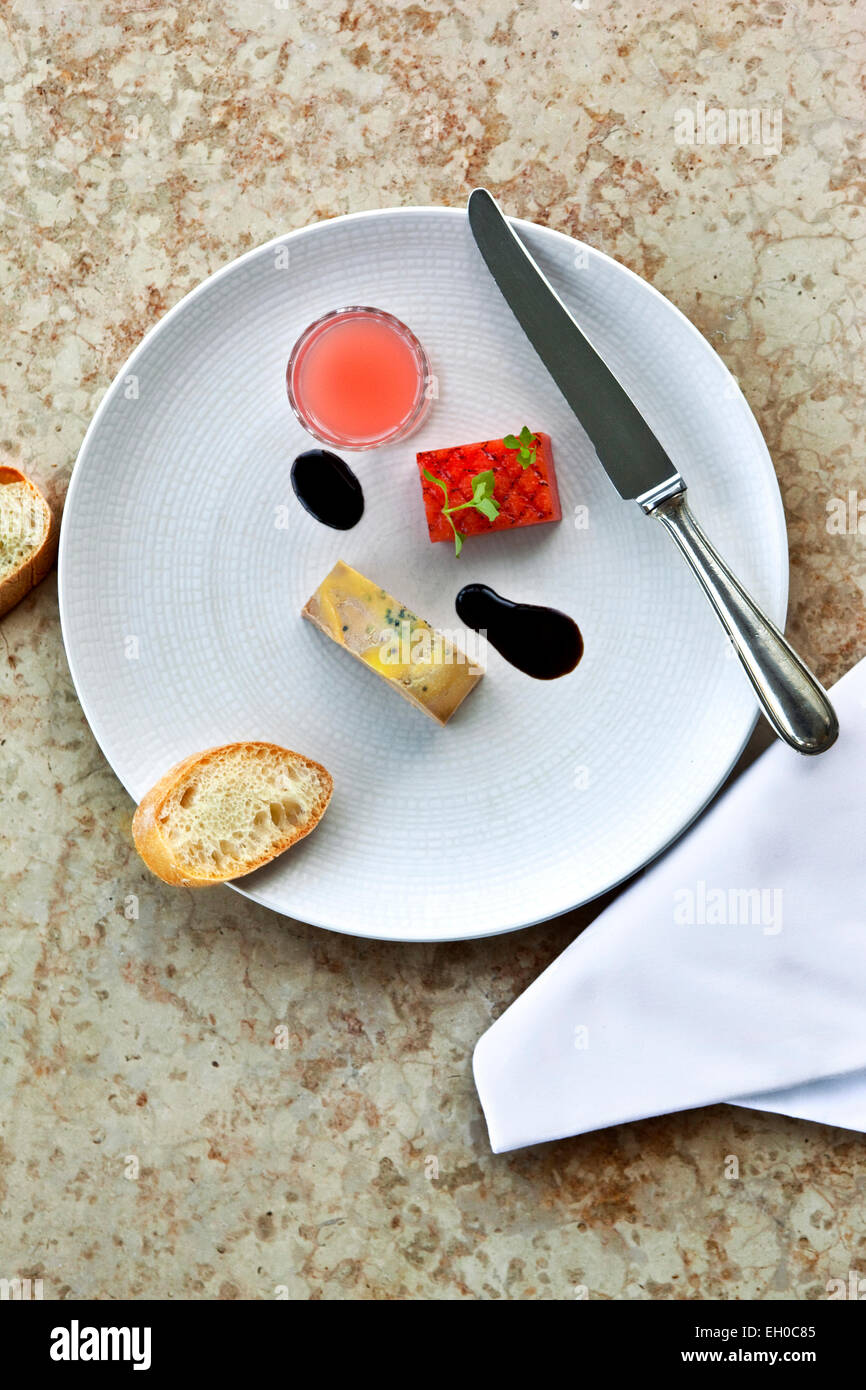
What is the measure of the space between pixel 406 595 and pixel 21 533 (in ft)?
2.34

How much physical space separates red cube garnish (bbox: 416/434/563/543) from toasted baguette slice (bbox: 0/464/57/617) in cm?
70

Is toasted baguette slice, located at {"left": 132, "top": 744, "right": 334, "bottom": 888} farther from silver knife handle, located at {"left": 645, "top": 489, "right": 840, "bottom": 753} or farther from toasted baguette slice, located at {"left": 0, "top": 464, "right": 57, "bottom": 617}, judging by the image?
silver knife handle, located at {"left": 645, "top": 489, "right": 840, "bottom": 753}

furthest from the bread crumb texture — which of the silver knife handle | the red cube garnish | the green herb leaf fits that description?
the silver knife handle

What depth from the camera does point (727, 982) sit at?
4.88 feet

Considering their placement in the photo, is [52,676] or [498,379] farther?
[52,676]

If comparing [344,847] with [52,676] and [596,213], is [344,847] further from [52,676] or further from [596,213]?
[596,213]

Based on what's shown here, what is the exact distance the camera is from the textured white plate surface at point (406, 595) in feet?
4.76

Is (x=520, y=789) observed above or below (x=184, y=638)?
below

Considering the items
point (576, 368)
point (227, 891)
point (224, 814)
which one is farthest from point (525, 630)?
point (227, 891)

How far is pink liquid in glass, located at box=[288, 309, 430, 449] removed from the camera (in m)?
1.45

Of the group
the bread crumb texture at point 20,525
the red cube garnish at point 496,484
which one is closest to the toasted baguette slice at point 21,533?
the bread crumb texture at point 20,525
